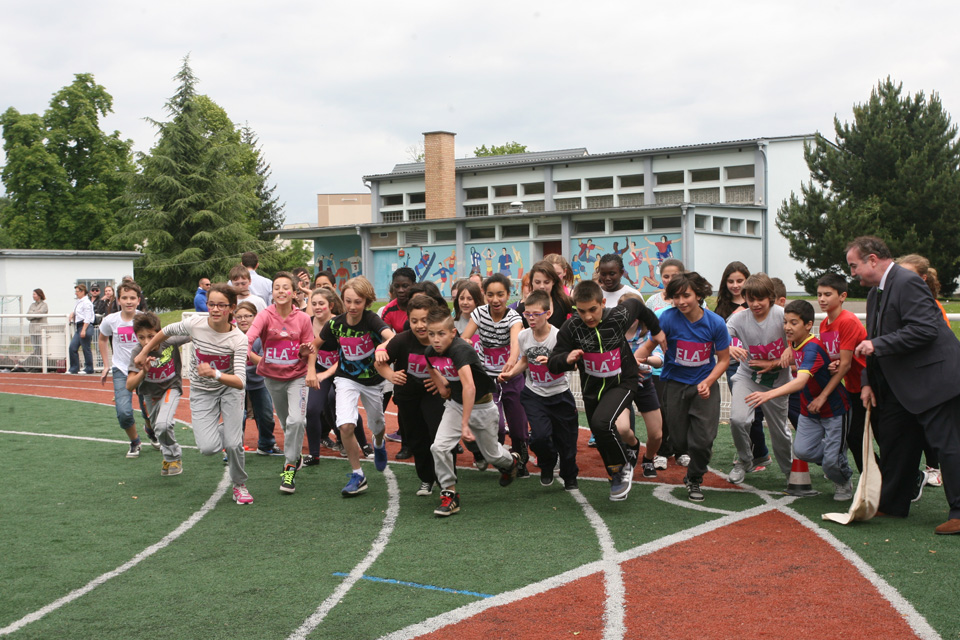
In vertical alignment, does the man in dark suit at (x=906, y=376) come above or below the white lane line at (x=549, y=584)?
above

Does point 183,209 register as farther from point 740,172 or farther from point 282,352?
point 282,352

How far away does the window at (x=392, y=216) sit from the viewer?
53.1 metres

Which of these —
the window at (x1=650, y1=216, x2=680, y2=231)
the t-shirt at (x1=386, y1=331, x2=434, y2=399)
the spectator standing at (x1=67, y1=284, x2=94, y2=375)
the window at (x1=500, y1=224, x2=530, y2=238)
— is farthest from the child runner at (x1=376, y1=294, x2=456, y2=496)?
the window at (x1=500, y1=224, x2=530, y2=238)

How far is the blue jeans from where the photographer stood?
19969mm

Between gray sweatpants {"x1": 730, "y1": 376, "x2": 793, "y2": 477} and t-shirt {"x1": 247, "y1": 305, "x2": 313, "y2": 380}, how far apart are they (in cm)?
386

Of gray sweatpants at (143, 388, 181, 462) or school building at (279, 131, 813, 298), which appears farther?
school building at (279, 131, 813, 298)

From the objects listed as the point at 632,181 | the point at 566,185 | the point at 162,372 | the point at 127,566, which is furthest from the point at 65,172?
the point at 127,566

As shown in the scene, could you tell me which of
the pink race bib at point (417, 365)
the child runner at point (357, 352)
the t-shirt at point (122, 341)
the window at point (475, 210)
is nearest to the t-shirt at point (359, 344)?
Answer: the child runner at point (357, 352)

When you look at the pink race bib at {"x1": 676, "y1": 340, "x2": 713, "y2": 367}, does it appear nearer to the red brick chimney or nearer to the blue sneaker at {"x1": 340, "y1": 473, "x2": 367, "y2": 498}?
the blue sneaker at {"x1": 340, "y1": 473, "x2": 367, "y2": 498}

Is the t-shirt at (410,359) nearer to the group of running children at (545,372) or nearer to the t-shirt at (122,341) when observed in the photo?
the group of running children at (545,372)

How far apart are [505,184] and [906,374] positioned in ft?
144

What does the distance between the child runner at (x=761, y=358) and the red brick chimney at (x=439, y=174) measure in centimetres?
4149

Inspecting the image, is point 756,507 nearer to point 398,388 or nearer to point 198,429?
point 398,388

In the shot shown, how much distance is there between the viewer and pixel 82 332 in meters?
19.4
